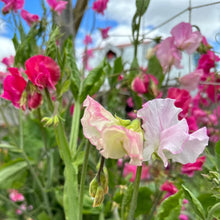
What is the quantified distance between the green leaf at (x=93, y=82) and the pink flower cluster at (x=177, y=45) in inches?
5.6

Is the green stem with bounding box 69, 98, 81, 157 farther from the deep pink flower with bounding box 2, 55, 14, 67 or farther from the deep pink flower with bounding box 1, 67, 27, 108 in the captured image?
the deep pink flower with bounding box 2, 55, 14, 67

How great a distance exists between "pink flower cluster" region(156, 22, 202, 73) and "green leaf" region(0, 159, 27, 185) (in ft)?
1.25

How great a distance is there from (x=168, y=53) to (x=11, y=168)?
1.38ft

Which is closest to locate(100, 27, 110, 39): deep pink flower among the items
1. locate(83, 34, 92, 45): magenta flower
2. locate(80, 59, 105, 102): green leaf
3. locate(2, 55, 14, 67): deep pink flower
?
locate(83, 34, 92, 45): magenta flower

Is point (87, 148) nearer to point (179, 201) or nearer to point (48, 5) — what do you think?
point (179, 201)

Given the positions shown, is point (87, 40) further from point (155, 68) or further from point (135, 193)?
point (135, 193)

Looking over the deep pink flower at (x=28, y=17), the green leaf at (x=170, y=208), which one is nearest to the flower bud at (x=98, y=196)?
the green leaf at (x=170, y=208)

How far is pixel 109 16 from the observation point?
1.10m

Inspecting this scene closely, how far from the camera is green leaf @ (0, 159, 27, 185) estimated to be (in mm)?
696

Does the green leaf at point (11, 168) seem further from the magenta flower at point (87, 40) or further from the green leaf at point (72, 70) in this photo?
the magenta flower at point (87, 40)

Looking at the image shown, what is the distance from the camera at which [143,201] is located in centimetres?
57

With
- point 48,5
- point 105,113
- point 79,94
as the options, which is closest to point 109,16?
point 48,5

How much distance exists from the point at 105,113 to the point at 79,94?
0.92 feet

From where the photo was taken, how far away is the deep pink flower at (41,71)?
440 millimetres
